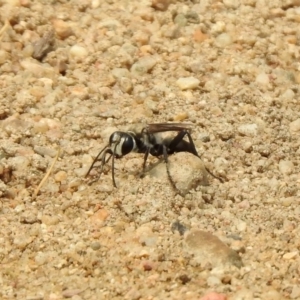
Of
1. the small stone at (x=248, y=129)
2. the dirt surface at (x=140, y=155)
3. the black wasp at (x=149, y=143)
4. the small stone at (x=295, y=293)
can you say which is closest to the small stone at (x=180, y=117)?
the dirt surface at (x=140, y=155)

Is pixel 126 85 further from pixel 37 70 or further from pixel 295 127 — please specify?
pixel 295 127

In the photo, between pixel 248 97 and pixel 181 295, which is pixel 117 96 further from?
pixel 181 295

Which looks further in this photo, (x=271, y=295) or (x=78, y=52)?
(x=78, y=52)

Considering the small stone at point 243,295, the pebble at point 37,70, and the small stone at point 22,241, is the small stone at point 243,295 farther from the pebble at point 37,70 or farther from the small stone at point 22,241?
the pebble at point 37,70

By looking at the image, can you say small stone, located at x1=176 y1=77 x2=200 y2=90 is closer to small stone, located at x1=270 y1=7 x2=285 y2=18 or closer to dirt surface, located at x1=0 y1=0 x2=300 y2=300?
dirt surface, located at x1=0 y1=0 x2=300 y2=300

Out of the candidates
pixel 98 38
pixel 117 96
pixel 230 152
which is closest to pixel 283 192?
pixel 230 152

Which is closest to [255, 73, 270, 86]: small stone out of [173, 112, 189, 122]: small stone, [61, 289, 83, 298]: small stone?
[173, 112, 189, 122]: small stone

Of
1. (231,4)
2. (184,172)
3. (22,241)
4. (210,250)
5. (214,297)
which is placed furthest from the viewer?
(231,4)

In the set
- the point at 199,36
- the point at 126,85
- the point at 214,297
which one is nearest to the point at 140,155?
the point at 126,85
